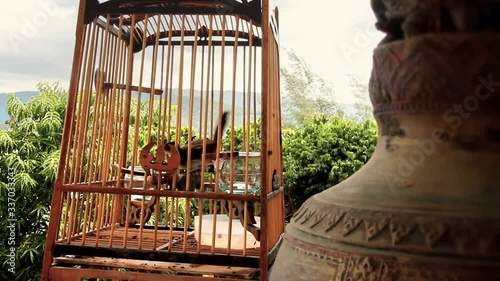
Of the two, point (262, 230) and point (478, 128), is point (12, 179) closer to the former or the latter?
point (262, 230)

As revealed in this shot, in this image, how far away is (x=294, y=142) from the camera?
4.26 m

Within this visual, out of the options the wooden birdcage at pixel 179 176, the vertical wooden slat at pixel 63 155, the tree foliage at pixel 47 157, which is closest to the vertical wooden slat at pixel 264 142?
the wooden birdcage at pixel 179 176

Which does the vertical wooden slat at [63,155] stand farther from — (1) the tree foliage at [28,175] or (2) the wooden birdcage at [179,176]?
(1) the tree foliage at [28,175]

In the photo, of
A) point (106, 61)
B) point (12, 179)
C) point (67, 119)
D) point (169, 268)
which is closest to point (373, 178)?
point (169, 268)

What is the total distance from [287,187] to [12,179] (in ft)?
6.97

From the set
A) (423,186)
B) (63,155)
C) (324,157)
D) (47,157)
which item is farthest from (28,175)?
(423,186)

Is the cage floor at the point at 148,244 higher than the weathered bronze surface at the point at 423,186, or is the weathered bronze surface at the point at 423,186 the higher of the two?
the weathered bronze surface at the point at 423,186

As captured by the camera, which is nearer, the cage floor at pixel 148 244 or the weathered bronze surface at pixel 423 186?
the weathered bronze surface at pixel 423 186

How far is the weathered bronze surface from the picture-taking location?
558 mm

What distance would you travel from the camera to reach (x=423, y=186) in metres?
0.62

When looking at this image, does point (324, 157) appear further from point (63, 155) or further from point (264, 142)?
point (63, 155)

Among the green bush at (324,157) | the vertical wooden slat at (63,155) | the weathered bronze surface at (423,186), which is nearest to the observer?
the weathered bronze surface at (423,186)

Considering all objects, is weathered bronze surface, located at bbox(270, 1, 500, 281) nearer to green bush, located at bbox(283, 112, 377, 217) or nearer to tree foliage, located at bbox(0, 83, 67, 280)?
tree foliage, located at bbox(0, 83, 67, 280)

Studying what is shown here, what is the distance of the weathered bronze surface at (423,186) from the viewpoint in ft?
1.83
